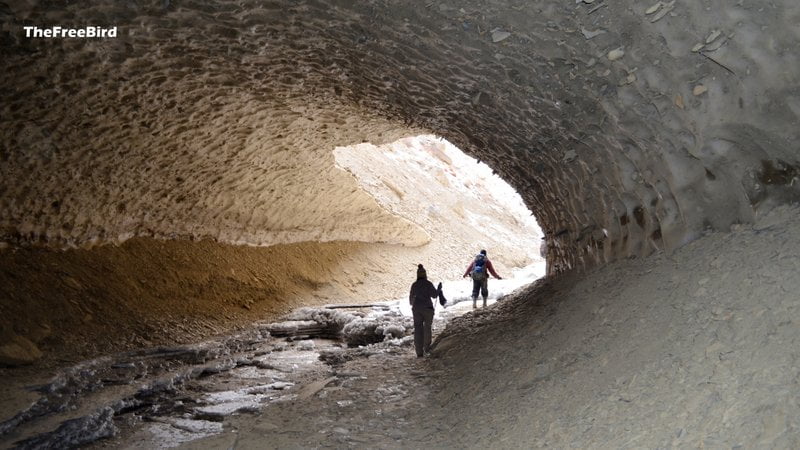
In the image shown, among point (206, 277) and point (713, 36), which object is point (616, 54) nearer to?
point (713, 36)

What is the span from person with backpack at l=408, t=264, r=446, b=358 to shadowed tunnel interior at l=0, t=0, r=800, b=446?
1.83 metres

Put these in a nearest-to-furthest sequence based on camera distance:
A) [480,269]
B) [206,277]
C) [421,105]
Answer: [421,105] < [480,269] < [206,277]

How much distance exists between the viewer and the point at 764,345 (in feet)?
7.77

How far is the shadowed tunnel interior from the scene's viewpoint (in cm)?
309

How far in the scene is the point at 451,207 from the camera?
78.7ft

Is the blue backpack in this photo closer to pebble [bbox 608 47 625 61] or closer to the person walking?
the person walking

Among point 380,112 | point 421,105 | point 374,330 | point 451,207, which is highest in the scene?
point 451,207

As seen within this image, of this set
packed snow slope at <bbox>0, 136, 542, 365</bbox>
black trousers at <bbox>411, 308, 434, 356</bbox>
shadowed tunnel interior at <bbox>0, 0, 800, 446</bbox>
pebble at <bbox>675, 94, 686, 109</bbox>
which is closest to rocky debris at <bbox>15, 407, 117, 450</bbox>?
packed snow slope at <bbox>0, 136, 542, 365</bbox>

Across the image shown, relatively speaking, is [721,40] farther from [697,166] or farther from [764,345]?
[764,345]

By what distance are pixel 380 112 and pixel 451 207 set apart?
55.7 ft

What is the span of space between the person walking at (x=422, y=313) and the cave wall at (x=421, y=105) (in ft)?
6.15

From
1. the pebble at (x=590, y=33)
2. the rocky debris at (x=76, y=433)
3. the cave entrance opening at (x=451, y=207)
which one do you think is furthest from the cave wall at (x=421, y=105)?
the cave entrance opening at (x=451, y=207)

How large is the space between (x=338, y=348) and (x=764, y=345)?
634 centimetres

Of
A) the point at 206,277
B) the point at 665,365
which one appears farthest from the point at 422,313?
the point at 206,277
